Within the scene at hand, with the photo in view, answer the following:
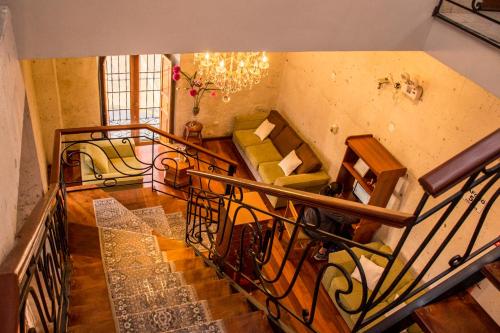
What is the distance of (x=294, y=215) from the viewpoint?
6.78 m

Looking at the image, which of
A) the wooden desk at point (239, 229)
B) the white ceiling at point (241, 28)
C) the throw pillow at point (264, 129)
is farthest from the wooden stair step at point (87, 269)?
the throw pillow at point (264, 129)

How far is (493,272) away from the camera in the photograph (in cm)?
211

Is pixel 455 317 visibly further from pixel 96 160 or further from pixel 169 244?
pixel 96 160

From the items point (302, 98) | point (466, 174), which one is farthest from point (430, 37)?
point (302, 98)

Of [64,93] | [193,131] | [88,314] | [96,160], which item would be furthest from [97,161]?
[88,314]

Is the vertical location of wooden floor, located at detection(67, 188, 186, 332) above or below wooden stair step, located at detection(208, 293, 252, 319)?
below

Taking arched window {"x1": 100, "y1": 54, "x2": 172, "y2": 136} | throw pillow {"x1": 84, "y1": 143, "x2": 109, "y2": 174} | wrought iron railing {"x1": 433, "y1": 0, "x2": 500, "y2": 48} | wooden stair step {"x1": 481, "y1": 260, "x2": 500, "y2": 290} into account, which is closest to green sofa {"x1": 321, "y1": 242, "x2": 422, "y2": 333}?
wrought iron railing {"x1": 433, "y1": 0, "x2": 500, "y2": 48}

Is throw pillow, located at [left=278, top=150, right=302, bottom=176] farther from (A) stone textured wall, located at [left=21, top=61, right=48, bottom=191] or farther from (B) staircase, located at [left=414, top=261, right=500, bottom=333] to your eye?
(B) staircase, located at [left=414, top=261, right=500, bottom=333]

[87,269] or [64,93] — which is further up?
[87,269]

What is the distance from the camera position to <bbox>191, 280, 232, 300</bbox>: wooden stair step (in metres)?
3.68

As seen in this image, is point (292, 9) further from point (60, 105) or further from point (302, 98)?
point (60, 105)

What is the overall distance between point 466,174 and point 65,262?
9.29 ft

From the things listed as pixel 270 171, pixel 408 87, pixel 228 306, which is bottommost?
pixel 270 171

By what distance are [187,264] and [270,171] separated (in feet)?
13.0
